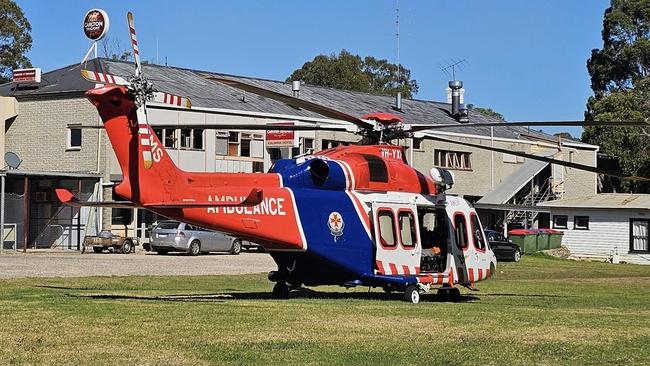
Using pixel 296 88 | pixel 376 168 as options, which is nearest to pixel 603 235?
pixel 296 88

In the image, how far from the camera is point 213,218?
60.1ft

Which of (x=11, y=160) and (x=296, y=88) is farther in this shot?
(x=296, y=88)

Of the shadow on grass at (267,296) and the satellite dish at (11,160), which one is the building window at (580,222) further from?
the shadow on grass at (267,296)

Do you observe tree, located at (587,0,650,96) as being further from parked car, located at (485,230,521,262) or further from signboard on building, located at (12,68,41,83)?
signboard on building, located at (12,68,41,83)

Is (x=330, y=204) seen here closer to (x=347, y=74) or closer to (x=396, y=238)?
(x=396, y=238)

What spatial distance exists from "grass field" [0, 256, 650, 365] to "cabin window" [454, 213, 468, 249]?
3.83 ft

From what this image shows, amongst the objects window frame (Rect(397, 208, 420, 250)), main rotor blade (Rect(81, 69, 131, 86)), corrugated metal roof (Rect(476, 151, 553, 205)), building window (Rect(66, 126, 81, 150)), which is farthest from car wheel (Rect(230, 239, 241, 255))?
main rotor blade (Rect(81, 69, 131, 86))

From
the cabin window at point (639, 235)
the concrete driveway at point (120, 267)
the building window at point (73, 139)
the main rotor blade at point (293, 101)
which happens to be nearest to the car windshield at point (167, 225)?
the concrete driveway at point (120, 267)

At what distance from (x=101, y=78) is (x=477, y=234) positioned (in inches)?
380

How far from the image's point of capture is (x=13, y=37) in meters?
78.5

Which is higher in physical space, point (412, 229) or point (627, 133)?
point (627, 133)

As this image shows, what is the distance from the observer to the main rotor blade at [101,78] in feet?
51.4

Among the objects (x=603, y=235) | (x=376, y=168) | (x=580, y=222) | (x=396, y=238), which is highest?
(x=376, y=168)

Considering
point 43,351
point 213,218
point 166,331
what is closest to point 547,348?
point 166,331
